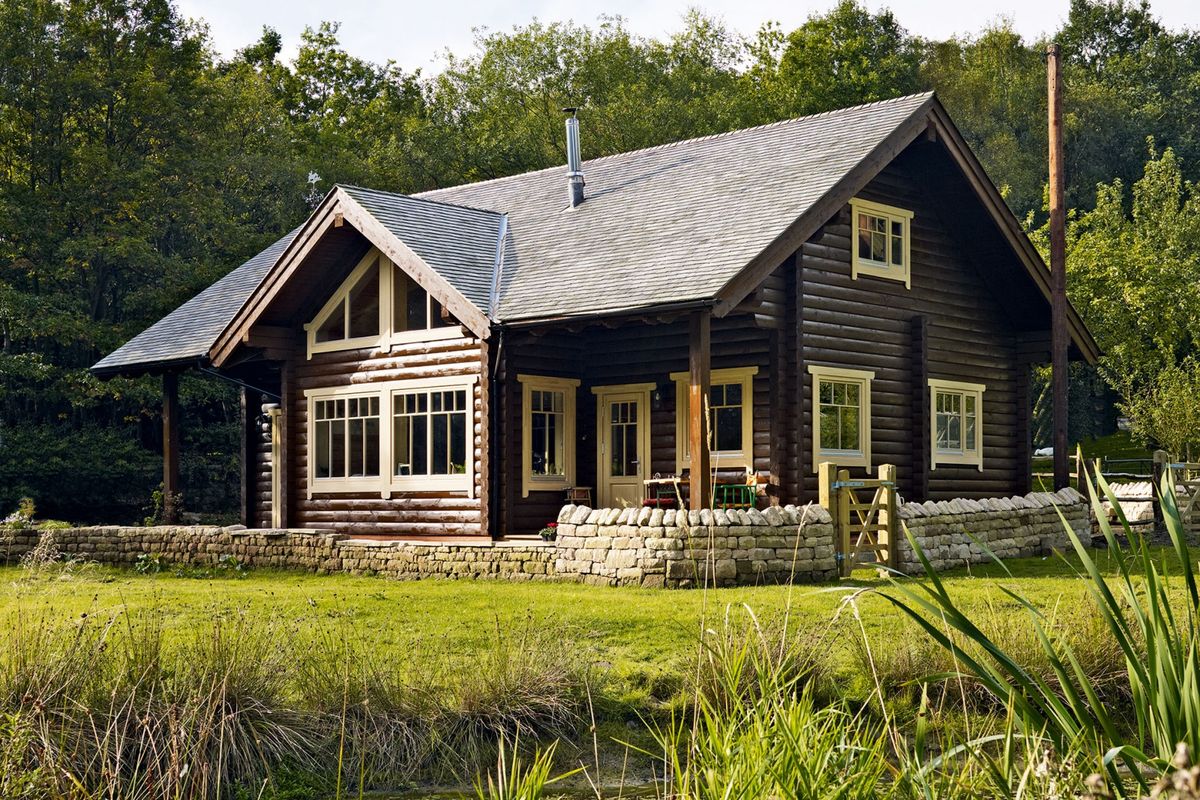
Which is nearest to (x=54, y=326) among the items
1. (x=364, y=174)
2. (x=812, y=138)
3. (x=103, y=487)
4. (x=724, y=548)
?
(x=103, y=487)

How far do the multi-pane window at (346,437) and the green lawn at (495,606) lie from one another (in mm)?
4068

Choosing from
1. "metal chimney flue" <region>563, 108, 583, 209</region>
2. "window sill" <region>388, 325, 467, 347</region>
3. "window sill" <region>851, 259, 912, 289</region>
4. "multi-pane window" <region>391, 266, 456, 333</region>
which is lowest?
"window sill" <region>388, 325, 467, 347</region>

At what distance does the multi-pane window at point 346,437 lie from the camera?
21812 mm

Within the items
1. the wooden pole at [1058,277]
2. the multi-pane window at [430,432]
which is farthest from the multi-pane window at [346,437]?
the wooden pole at [1058,277]

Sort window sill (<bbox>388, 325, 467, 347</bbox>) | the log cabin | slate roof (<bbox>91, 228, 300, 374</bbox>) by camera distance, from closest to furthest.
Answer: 1. the log cabin
2. window sill (<bbox>388, 325, 467, 347</bbox>)
3. slate roof (<bbox>91, 228, 300, 374</bbox>)

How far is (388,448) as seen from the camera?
21359mm

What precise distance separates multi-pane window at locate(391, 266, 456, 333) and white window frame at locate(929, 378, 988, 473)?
308 inches

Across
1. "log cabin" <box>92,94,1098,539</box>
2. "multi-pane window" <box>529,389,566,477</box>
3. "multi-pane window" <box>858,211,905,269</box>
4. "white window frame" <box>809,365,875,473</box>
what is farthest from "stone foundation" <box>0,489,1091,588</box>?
"multi-pane window" <box>858,211,905,269</box>

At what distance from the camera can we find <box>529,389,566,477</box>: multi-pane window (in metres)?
20.8

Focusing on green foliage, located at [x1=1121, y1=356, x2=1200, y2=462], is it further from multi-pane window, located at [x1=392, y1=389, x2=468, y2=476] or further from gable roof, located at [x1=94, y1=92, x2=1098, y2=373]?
multi-pane window, located at [x1=392, y1=389, x2=468, y2=476]

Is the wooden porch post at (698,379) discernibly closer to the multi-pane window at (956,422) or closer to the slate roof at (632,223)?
the slate roof at (632,223)

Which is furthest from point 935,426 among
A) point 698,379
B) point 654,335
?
point 698,379

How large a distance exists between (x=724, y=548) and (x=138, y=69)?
2412 centimetres

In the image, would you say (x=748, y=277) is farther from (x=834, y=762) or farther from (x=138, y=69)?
(x=138, y=69)
